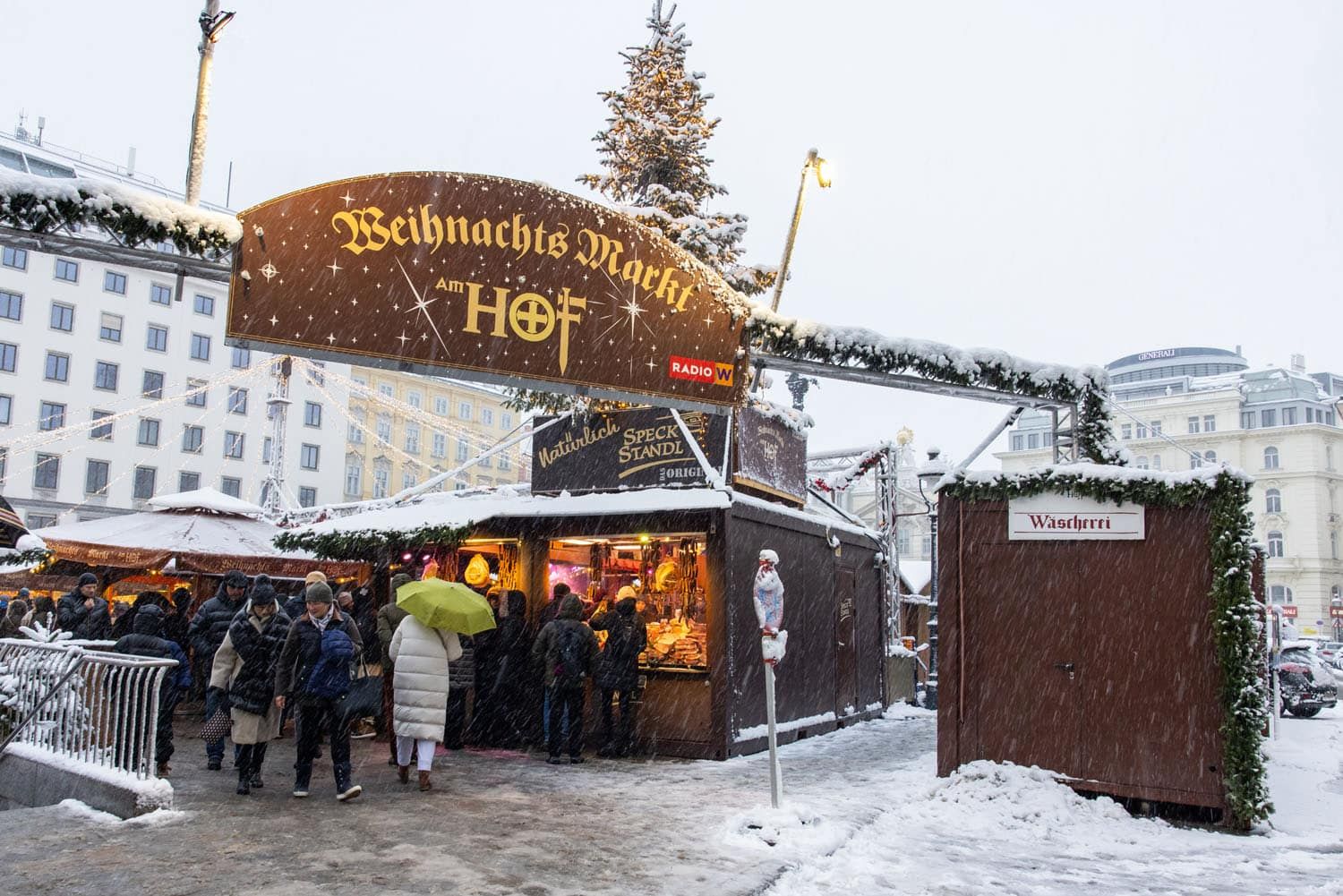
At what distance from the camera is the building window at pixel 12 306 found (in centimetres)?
4931

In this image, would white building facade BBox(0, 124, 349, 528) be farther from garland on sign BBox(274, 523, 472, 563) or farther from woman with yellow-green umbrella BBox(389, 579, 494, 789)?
woman with yellow-green umbrella BBox(389, 579, 494, 789)

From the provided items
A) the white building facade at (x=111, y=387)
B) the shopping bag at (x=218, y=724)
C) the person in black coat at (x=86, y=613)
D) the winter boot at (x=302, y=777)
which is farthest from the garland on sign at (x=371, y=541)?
the white building facade at (x=111, y=387)

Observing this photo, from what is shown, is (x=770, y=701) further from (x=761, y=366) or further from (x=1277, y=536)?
(x=1277, y=536)

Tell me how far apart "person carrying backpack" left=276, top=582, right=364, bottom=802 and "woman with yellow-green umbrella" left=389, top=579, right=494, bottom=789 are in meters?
0.65

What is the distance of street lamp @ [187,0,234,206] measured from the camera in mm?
7035

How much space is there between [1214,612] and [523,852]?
581cm

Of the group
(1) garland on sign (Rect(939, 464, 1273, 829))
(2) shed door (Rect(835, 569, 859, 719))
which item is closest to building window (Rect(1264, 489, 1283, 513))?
(2) shed door (Rect(835, 569, 859, 719))

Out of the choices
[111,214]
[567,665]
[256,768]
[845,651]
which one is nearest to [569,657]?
[567,665]

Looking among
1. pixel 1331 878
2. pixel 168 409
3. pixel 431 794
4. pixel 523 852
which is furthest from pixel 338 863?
pixel 168 409

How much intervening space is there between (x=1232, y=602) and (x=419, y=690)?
6.83 m

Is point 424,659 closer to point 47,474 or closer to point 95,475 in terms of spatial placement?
point 47,474

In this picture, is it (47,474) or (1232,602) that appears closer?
(1232,602)

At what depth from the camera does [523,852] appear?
696cm

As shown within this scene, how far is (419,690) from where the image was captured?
29.8 ft
